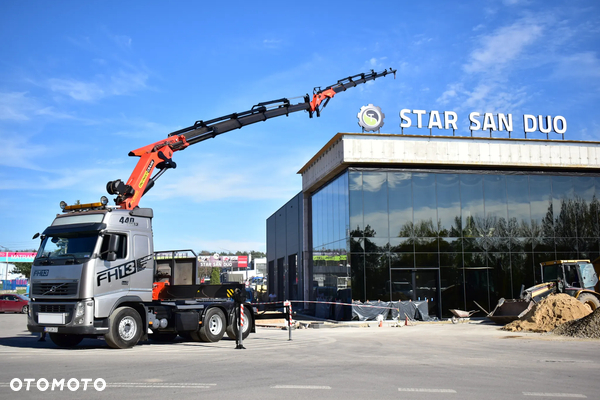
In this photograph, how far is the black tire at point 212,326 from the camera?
16953 mm

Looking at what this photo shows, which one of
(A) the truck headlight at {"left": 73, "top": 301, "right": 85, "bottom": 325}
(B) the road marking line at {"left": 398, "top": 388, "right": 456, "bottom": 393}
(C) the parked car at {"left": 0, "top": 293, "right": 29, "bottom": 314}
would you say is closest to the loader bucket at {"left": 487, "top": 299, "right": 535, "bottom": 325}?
(B) the road marking line at {"left": 398, "top": 388, "right": 456, "bottom": 393}

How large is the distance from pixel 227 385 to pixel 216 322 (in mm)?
8805

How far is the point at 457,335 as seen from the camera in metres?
20.4

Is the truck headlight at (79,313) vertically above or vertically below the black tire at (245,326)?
above

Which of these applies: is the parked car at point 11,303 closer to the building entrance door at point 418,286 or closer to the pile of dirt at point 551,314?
the building entrance door at point 418,286

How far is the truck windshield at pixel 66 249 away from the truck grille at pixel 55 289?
0.59 meters

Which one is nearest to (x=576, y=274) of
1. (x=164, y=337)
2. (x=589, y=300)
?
(x=589, y=300)

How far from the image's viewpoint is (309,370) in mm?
10719

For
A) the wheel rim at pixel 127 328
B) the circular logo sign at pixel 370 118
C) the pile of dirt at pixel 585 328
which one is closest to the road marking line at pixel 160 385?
the wheel rim at pixel 127 328

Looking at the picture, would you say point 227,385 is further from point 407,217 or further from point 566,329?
point 407,217

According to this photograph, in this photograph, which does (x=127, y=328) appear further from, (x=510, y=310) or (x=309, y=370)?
(x=510, y=310)

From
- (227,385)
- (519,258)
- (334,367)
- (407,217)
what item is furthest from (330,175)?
(227,385)

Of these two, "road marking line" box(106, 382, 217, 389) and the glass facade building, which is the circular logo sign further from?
"road marking line" box(106, 382, 217, 389)

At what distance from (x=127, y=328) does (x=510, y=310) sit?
17.4 metres
